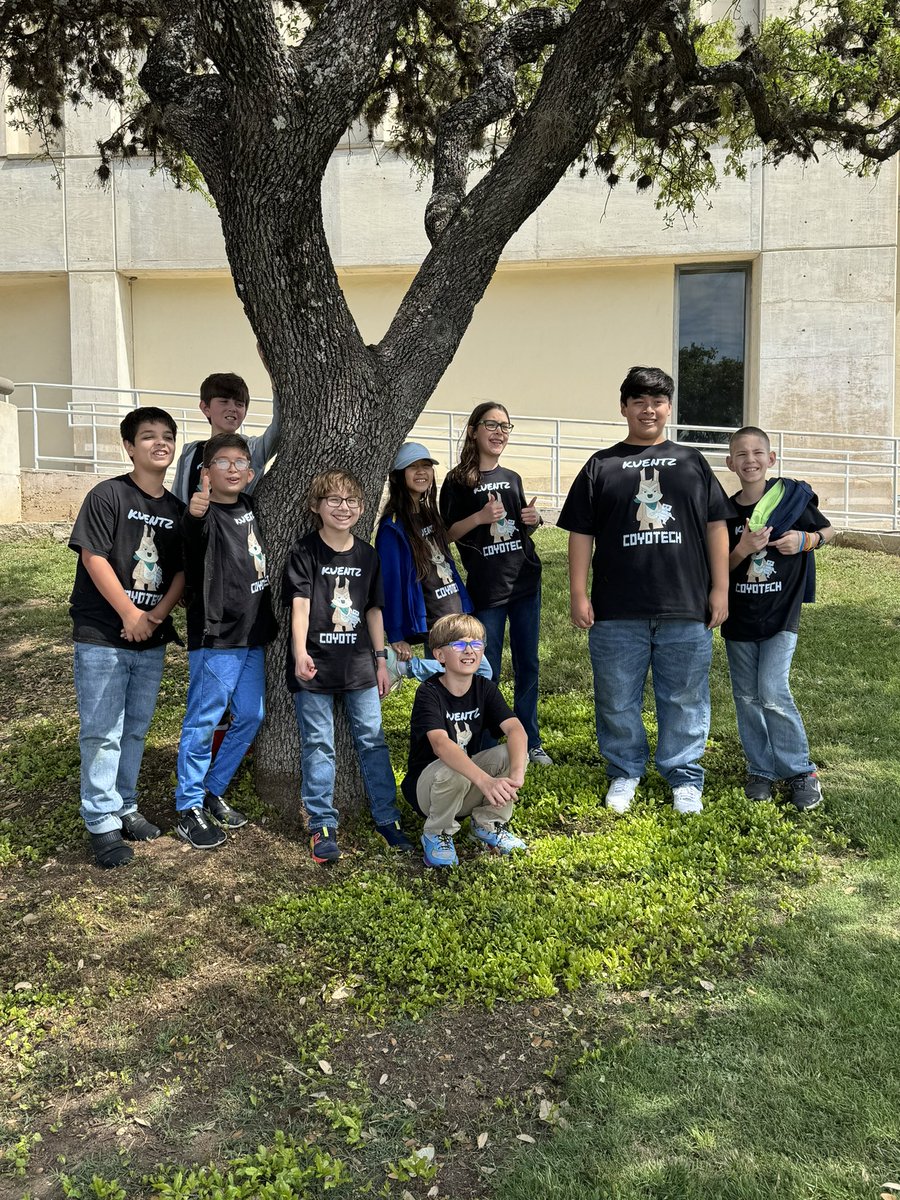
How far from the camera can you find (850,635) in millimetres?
7480

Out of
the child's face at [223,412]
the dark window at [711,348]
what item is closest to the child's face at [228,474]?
the child's face at [223,412]

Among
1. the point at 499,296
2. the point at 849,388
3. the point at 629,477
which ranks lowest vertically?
the point at 629,477

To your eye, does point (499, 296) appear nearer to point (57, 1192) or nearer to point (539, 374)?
point (539, 374)

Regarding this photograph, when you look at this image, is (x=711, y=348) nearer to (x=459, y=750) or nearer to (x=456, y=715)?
(x=456, y=715)

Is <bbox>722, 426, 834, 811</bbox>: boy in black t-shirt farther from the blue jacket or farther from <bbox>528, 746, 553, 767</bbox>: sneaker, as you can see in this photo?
the blue jacket

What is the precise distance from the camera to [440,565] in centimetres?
461

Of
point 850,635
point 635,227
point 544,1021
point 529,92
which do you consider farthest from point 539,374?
point 544,1021

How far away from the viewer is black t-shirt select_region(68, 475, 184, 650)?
13.1 ft

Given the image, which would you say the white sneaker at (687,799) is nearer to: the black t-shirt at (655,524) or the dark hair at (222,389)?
the black t-shirt at (655,524)

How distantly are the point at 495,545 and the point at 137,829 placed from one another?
2.10 metres

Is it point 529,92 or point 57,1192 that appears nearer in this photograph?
point 57,1192

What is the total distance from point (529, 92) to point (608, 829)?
5.87 m

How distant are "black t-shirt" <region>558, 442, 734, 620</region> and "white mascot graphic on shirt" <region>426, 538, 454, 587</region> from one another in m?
0.66

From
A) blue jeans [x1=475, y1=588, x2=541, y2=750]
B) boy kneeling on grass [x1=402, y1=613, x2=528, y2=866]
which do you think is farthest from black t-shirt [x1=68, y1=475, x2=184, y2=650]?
blue jeans [x1=475, y1=588, x2=541, y2=750]
